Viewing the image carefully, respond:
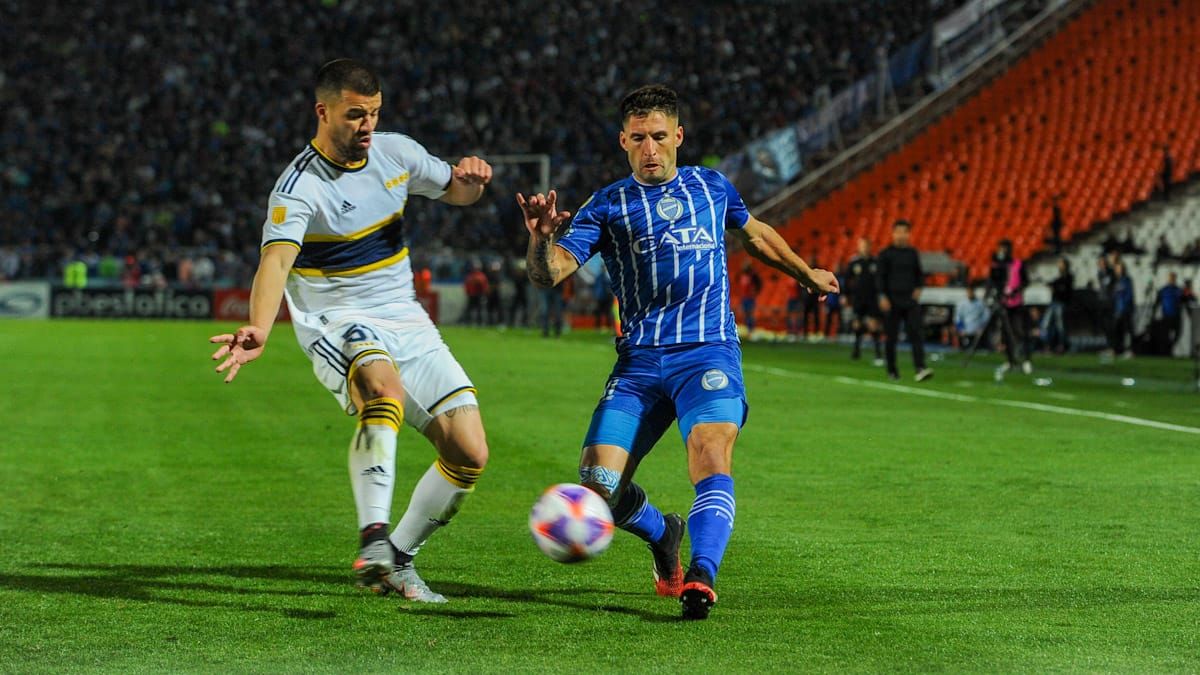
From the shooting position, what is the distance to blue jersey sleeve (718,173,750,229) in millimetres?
7270

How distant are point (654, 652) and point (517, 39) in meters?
50.0

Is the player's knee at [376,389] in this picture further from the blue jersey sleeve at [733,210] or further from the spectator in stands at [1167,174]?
the spectator in stands at [1167,174]

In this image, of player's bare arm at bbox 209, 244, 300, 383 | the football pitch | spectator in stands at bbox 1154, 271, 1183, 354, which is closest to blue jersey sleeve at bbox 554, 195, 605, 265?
player's bare arm at bbox 209, 244, 300, 383

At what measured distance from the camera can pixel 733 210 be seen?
7.30 m

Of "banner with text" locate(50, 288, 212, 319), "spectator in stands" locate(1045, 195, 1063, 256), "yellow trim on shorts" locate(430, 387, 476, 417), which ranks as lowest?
"banner with text" locate(50, 288, 212, 319)

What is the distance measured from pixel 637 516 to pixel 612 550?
1.48 m

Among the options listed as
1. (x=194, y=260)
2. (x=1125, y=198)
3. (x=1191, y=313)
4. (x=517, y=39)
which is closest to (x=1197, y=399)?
(x=1191, y=313)

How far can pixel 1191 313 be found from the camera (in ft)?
73.4

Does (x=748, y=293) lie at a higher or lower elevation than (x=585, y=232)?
lower

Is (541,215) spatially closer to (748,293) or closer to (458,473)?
(458,473)

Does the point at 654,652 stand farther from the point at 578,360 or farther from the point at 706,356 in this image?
the point at 578,360

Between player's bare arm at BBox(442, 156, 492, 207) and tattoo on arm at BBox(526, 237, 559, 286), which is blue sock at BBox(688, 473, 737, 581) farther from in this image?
player's bare arm at BBox(442, 156, 492, 207)

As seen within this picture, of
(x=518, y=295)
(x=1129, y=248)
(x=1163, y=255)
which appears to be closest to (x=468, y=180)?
(x=1163, y=255)

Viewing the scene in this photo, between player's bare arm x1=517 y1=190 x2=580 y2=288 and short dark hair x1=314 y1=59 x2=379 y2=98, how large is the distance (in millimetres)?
830
